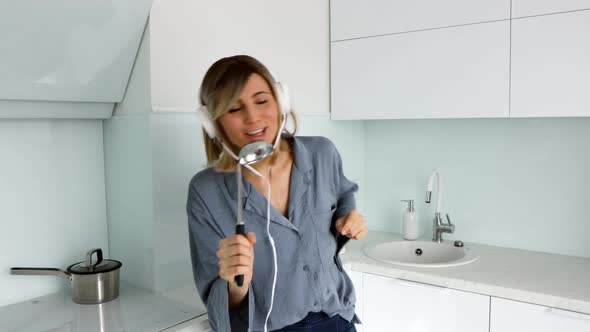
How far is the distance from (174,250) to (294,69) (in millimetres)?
906

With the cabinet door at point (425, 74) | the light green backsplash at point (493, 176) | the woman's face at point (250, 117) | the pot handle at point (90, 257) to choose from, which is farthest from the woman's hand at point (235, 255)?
the light green backsplash at point (493, 176)

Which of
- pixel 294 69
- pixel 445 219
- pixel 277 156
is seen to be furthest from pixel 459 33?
pixel 277 156

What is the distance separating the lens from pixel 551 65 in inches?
71.2

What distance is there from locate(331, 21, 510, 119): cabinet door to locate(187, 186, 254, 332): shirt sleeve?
1.16 m

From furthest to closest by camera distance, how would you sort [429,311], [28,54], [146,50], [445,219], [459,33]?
[445,219]
[459,33]
[429,311]
[146,50]
[28,54]

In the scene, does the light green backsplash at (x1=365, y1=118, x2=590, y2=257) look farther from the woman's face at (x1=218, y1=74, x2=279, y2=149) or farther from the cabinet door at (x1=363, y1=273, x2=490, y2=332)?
the woman's face at (x1=218, y1=74, x2=279, y2=149)

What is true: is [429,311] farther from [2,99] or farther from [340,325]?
[2,99]

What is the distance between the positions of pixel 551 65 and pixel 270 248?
1236 millimetres

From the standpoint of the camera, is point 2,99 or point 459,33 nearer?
point 2,99

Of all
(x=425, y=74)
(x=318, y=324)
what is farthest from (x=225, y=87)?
(x=425, y=74)

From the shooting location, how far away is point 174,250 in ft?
5.47

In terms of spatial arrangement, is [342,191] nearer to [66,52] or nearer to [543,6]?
[66,52]

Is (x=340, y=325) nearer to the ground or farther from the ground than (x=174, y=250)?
nearer to the ground

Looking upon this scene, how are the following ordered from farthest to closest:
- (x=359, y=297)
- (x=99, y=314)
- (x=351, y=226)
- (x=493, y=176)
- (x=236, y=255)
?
(x=493, y=176)
(x=359, y=297)
(x=99, y=314)
(x=351, y=226)
(x=236, y=255)
